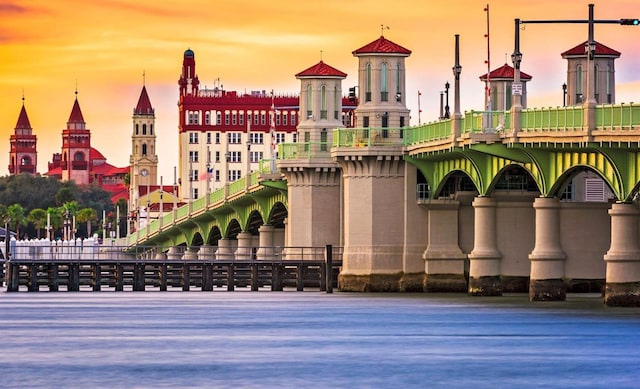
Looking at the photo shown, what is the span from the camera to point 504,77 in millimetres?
150750

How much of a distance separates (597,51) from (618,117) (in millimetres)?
32569

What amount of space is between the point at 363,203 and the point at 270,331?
131 feet

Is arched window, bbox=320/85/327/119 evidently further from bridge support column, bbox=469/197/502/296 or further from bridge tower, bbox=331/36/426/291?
bridge support column, bbox=469/197/502/296

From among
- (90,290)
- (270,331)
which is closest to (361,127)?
(90,290)

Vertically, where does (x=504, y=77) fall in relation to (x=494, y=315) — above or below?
above

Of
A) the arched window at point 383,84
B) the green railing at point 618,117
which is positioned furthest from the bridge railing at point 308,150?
the green railing at point 618,117

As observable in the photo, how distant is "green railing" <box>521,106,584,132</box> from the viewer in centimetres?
10719

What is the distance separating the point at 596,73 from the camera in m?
137

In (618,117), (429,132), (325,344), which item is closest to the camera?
(325,344)

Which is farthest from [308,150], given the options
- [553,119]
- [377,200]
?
[553,119]

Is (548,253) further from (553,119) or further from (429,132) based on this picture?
(429,132)

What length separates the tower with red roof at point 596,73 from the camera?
13625 centimetres

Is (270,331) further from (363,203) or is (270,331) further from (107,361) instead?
→ (363,203)

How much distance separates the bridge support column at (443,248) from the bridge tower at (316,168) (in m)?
15.1
